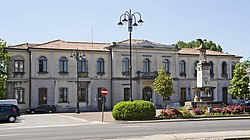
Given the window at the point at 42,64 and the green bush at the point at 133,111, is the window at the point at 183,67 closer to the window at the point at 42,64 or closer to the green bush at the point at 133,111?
the window at the point at 42,64

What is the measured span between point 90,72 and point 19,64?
9993mm

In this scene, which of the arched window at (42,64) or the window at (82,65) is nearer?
the arched window at (42,64)

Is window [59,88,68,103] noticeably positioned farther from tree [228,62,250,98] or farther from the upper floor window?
tree [228,62,250,98]

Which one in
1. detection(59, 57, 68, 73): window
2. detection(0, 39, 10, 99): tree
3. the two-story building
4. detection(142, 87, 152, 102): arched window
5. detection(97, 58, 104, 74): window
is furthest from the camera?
detection(142, 87, 152, 102): arched window

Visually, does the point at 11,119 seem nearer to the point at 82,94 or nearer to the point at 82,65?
the point at 82,94

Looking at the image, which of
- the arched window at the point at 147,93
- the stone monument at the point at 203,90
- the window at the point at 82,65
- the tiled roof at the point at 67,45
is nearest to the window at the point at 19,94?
the tiled roof at the point at 67,45

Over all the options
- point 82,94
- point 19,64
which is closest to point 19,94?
point 19,64

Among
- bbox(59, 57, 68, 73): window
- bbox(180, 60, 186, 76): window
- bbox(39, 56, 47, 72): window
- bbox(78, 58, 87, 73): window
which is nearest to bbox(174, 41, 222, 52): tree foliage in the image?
bbox(180, 60, 186, 76): window

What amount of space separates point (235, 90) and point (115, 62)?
20.8m

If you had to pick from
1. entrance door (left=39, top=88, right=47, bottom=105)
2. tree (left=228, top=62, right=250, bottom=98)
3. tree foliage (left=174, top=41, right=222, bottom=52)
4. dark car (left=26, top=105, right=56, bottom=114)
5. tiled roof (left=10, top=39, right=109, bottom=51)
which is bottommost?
dark car (left=26, top=105, right=56, bottom=114)

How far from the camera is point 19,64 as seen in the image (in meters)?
49.1

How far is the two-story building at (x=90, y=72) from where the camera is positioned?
49062 millimetres

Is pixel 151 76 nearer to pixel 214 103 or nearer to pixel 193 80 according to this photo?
pixel 193 80

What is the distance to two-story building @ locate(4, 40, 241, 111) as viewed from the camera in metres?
49.1
